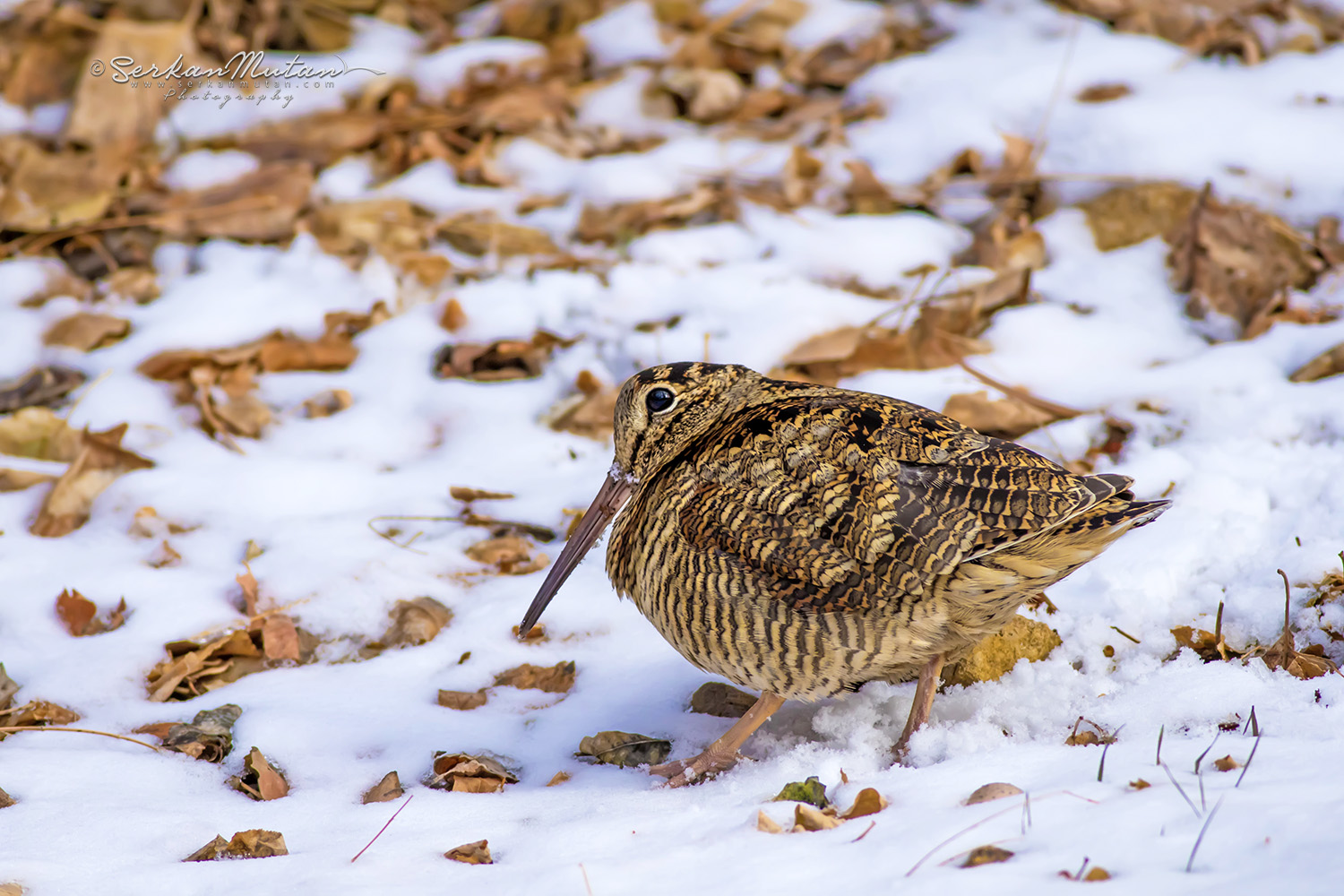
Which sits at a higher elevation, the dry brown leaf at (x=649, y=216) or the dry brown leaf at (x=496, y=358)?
the dry brown leaf at (x=649, y=216)

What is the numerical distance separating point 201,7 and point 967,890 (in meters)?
5.97

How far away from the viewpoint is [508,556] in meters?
3.72

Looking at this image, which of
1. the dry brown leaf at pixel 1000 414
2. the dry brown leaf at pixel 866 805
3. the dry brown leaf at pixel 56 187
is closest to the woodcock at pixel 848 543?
the dry brown leaf at pixel 866 805

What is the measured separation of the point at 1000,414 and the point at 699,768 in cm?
183

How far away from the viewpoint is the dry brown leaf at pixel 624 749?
9.37 ft

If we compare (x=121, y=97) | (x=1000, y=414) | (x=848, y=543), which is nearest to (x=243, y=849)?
(x=848, y=543)

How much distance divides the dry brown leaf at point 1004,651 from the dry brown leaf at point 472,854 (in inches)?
47.0

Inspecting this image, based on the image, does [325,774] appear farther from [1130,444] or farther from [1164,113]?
[1164,113]

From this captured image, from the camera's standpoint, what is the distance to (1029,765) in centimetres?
231

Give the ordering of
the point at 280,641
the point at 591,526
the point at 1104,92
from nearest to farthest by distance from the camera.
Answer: the point at 591,526, the point at 280,641, the point at 1104,92

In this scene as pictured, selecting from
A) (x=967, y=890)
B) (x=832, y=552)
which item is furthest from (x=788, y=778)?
(x=967, y=890)

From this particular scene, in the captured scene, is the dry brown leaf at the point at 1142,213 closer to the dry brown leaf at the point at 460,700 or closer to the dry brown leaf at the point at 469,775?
the dry brown leaf at the point at 460,700

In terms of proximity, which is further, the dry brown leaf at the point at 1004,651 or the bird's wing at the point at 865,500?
the dry brown leaf at the point at 1004,651

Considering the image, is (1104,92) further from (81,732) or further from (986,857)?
(81,732)
